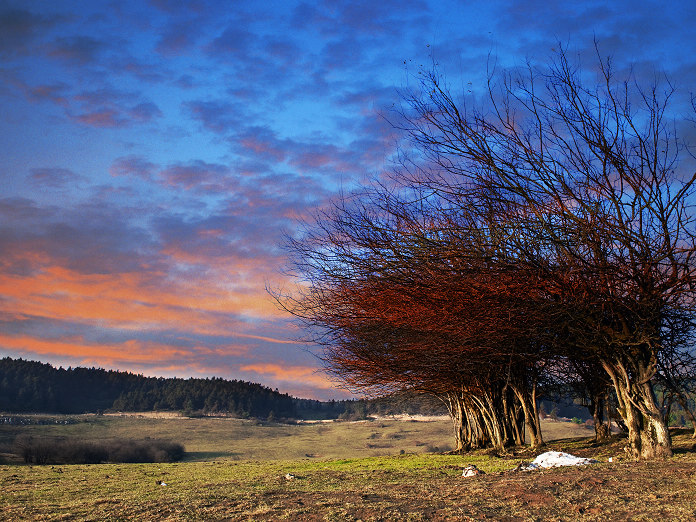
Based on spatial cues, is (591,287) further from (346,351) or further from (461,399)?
(461,399)

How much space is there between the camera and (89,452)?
3309 cm

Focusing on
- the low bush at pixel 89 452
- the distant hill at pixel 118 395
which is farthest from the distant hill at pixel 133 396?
the low bush at pixel 89 452

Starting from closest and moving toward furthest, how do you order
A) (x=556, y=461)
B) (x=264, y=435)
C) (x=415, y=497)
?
(x=415, y=497)
(x=556, y=461)
(x=264, y=435)

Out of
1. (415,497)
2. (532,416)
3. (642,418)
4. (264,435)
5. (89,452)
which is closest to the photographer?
(415,497)

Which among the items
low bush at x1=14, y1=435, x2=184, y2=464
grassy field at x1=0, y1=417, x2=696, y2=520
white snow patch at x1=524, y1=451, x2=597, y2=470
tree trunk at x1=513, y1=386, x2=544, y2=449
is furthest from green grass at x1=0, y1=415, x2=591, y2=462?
white snow patch at x1=524, y1=451, x2=597, y2=470

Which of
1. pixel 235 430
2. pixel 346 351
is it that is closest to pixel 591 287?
pixel 346 351

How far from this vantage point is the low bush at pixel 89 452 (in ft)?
101

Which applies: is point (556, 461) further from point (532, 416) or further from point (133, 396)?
point (133, 396)

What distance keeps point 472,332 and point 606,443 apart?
7.96 metres

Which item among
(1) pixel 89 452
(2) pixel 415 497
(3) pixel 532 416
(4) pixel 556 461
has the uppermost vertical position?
(3) pixel 532 416

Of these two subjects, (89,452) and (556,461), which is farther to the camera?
(89,452)

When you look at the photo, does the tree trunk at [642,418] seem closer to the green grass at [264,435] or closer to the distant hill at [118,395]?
the green grass at [264,435]

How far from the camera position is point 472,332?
14711mm

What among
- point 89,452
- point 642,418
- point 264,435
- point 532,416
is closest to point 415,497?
point 642,418
